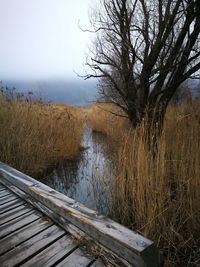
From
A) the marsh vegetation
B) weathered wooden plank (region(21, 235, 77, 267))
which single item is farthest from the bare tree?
weathered wooden plank (region(21, 235, 77, 267))

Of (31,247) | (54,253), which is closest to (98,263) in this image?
(54,253)

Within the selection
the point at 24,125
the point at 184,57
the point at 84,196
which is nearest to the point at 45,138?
the point at 24,125

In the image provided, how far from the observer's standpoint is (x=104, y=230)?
4.55ft

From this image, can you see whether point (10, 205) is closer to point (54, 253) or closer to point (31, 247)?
point (31, 247)

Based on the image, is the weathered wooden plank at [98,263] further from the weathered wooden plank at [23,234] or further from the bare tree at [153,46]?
the bare tree at [153,46]

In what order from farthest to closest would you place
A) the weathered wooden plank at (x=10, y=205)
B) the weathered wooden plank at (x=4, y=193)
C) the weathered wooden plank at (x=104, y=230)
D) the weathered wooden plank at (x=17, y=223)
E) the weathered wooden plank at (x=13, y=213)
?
the weathered wooden plank at (x=4, y=193), the weathered wooden plank at (x=10, y=205), the weathered wooden plank at (x=13, y=213), the weathered wooden plank at (x=17, y=223), the weathered wooden plank at (x=104, y=230)

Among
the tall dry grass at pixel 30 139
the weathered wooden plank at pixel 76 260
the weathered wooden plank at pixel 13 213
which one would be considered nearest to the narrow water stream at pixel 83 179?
the tall dry grass at pixel 30 139

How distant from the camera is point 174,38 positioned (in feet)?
12.9

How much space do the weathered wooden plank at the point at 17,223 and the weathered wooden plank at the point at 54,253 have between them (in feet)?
1.13

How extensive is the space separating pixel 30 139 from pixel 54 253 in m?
2.61

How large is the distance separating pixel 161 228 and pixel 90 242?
0.73 metres

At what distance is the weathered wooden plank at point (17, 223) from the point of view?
65.2 inches

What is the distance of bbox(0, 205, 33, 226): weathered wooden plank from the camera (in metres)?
1.82

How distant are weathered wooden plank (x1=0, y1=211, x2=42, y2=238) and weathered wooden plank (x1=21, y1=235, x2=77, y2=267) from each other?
0.34 meters
